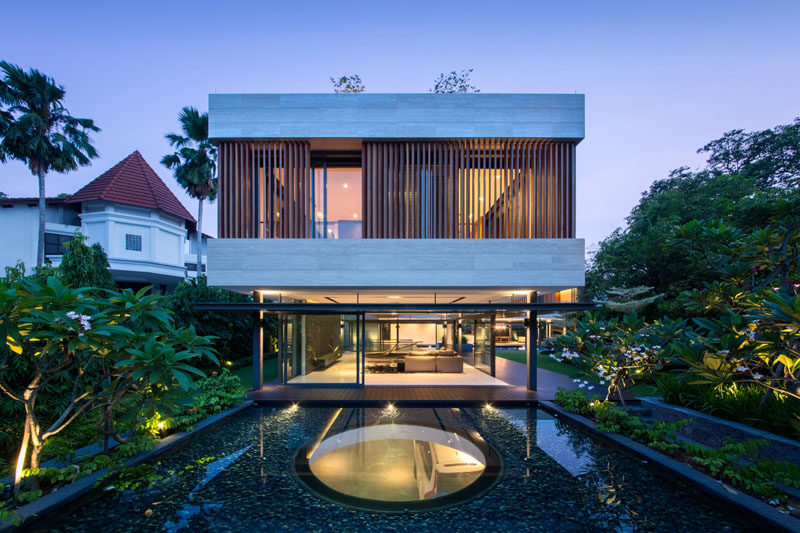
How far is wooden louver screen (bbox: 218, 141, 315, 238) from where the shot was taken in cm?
980

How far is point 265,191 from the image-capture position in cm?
995

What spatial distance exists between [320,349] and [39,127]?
59.1ft

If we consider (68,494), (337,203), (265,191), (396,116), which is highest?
(396,116)

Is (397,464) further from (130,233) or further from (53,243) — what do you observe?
(53,243)

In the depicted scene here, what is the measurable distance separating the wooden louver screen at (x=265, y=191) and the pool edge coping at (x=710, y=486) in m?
8.56

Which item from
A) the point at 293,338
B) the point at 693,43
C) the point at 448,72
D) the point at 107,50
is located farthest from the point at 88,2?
the point at 693,43

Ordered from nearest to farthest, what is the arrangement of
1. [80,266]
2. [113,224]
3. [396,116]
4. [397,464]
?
[397,464]
[80,266]
[396,116]
[113,224]

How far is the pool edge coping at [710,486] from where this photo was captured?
343 cm

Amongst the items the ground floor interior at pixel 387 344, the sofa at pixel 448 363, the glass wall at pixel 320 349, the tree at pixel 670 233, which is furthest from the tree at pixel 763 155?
the glass wall at pixel 320 349

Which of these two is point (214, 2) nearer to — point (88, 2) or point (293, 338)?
point (88, 2)

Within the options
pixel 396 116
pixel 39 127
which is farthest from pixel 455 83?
pixel 39 127

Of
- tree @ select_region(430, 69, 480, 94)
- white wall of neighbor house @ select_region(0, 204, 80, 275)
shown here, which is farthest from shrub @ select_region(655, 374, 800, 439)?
white wall of neighbor house @ select_region(0, 204, 80, 275)

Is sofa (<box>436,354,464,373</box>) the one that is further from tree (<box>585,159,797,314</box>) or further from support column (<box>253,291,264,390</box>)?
tree (<box>585,159,797,314</box>)

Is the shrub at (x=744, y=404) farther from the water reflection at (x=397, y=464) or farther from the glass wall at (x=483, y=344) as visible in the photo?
the glass wall at (x=483, y=344)
